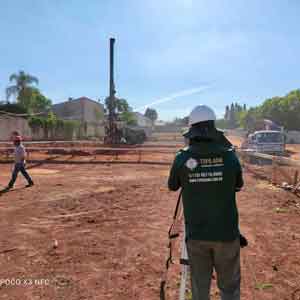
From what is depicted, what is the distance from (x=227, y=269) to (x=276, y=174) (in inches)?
374

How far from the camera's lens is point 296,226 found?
590 cm

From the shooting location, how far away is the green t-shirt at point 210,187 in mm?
2172

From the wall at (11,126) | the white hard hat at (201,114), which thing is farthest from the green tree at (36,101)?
the white hard hat at (201,114)

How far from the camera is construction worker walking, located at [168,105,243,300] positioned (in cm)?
218

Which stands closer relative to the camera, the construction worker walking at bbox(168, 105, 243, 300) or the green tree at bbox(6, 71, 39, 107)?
the construction worker walking at bbox(168, 105, 243, 300)

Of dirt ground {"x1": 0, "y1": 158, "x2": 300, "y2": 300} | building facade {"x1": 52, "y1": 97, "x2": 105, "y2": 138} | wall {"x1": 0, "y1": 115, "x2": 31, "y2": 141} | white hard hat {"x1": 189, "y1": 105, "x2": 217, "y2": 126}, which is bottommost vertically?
dirt ground {"x1": 0, "y1": 158, "x2": 300, "y2": 300}

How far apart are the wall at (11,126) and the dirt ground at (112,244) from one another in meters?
21.9

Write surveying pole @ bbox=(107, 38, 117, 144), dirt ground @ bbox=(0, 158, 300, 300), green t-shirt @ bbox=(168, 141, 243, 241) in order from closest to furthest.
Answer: green t-shirt @ bbox=(168, 141, 243, 241) → dirt ground @ bbox=(0, 158, 300, 300) → surveying pole @ bbox=(107, 38, 117, 144)

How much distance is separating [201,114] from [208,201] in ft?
2.14

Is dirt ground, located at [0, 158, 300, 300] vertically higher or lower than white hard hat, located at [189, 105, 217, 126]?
lower

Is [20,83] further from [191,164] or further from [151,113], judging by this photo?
[151,113]

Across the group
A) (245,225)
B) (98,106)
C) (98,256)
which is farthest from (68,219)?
(98,106)

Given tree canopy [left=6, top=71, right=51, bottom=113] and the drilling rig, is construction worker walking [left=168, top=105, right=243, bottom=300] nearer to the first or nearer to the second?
the drilling rig

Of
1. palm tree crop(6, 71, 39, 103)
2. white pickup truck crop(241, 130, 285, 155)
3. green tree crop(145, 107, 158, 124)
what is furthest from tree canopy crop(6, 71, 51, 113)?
green tree crop(145, 107, 158, 124)
